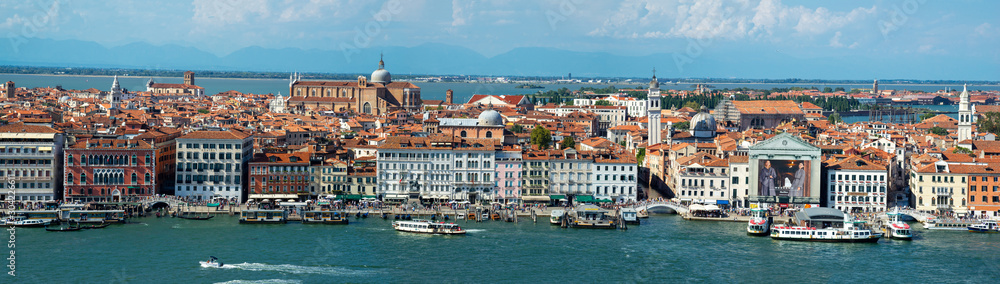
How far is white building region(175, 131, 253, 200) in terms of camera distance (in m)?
41.3

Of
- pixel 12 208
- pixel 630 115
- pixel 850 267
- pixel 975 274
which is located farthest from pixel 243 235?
pixel 630 115

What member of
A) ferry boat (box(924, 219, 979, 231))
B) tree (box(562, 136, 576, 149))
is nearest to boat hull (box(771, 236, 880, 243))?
ferry boat (box(924, 219, 979, 231))

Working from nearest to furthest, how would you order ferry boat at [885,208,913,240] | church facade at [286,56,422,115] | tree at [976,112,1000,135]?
1. ferry boat at [885,208,913,240]
2. tree at [976,112,1000,135]
3. church facade at [286,56,422,115]

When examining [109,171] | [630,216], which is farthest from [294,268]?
[109,171]

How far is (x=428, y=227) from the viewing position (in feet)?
119

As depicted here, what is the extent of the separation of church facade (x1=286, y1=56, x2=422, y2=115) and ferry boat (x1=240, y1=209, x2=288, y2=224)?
55602 mm

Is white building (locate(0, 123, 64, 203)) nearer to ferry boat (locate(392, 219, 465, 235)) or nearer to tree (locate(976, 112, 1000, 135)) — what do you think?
ferry boat (locate(392, 219, 465, 235))

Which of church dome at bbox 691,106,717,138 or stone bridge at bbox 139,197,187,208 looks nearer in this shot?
stone bridge at bbox 139,197,187,208

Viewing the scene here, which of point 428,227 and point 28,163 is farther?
point 28,163

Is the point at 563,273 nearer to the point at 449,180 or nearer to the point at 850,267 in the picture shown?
the point at 850,267

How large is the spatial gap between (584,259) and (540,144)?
28.0 metres

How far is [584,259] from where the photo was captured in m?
31.8

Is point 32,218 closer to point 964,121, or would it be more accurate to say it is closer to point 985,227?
point 985,227

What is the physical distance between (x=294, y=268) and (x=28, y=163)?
51.0 ft
